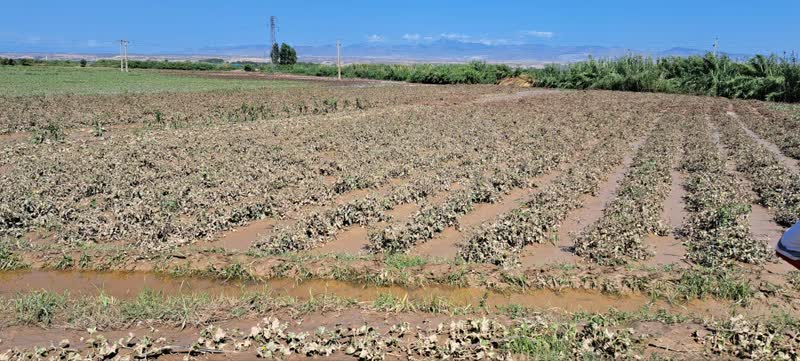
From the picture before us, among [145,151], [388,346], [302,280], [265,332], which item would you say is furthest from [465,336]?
[145,151]

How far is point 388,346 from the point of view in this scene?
418 cm

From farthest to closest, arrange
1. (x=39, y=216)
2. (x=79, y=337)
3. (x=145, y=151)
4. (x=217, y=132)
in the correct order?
(x=217, y=132) < (x=145, y=151) < (x=39, y=216) < (x=79, y=337)

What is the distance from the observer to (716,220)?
720 cm

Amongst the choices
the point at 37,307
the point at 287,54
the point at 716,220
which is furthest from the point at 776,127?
the point at 287,54

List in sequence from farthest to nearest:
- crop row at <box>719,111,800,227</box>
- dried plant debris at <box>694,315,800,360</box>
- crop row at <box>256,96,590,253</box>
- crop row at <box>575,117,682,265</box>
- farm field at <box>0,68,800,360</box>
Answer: crop row at <box>719,111,800,227</box> < crop row at <box>256,96,590,253</box> < crop row at <box>575,117,682,265</box> < farm field at <box>0,68,800,360</box> < dried plant debris at <box>694,315,800,360</box>

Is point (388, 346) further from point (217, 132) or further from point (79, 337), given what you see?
point (217, 132)

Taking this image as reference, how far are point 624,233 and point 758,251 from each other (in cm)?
141

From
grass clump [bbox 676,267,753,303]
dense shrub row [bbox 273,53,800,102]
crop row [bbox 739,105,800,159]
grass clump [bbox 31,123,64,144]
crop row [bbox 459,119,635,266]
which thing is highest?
dense shrub row [bbox 273,53,800,102]

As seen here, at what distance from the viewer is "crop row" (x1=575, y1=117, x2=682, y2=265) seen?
6.37 metres

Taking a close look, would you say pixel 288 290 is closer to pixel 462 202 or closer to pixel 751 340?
pixel 462 202

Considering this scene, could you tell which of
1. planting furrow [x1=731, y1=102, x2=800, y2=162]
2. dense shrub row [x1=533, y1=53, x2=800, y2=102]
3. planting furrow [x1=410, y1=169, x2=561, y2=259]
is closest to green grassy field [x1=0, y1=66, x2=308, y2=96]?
dense shrub row [x1=533, y1=53, x2=800, y2=102]

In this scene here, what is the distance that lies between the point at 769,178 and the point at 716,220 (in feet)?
11.8

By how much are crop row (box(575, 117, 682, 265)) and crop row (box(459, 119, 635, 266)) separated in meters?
0.49

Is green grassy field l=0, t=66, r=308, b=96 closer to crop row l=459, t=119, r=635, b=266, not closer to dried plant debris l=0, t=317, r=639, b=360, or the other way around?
crop row l=459, t=119, r=635, b=266
